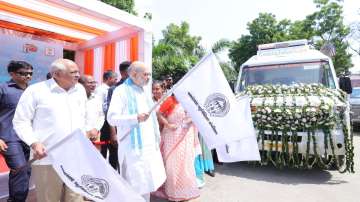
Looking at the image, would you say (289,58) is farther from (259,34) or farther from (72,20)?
(259,34)

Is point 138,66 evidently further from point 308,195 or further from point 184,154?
point 308,195

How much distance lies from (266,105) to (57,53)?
12.3 feet

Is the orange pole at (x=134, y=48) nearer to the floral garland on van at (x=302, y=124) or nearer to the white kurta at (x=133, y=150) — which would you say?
the white kurta at (x=133, y=150)

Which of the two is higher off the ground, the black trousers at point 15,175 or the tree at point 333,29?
the tree at point 333,29

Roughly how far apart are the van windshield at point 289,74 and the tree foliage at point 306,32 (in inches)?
642

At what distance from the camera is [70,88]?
9.59ft

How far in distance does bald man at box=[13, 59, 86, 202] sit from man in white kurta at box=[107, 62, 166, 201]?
39 centimetres

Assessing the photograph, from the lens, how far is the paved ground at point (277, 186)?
4453mm

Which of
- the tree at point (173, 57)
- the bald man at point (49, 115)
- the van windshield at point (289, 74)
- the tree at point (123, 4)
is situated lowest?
the bald man at point (49, 115)

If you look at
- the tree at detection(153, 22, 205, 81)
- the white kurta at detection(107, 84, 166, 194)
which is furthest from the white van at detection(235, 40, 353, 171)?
the tree at detection(153, 22, 205, 81)

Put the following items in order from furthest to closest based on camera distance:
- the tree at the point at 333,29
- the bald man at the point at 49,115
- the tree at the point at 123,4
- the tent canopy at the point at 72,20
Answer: the tree at the point at 333,29
the tree at the point at 123,4
the tent canopy at the point at 72,20
the bald man at the point at 49,115

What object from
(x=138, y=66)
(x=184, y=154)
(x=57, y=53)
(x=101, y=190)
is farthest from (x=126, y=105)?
(x=57, y=53)

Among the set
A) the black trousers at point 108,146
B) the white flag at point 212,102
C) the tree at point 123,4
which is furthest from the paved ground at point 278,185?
the tree at point 123,4

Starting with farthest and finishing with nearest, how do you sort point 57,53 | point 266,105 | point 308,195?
point 57,53, point 266,105, point 308,195
